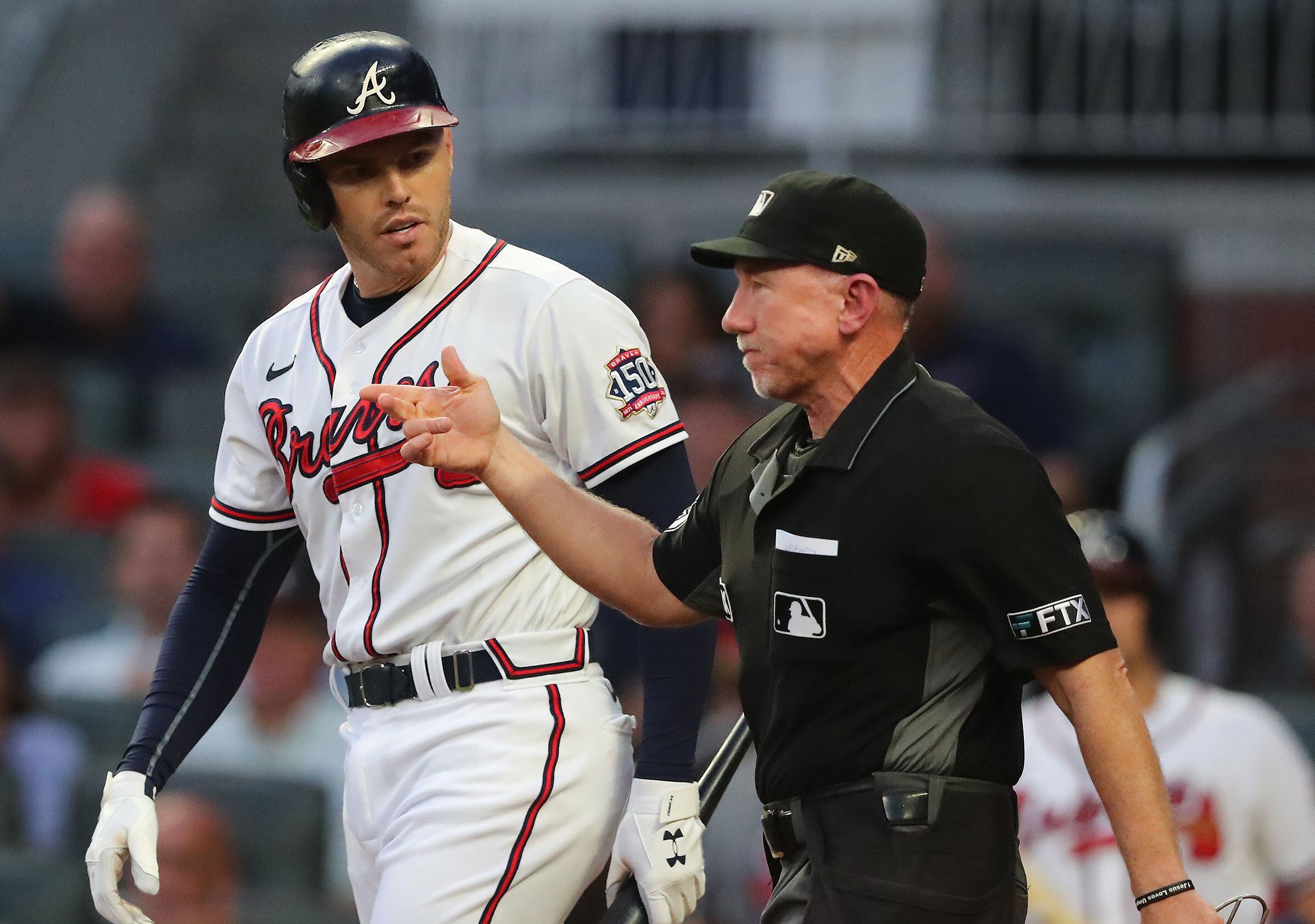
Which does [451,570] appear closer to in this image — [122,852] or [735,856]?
[122,852]

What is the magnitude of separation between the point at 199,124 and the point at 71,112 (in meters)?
0.63

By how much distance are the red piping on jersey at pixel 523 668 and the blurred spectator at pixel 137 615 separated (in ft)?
11.1

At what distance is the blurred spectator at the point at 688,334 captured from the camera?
639 centimetres

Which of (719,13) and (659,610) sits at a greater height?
(719,13)

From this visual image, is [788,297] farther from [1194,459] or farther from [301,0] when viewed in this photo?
[301,0]

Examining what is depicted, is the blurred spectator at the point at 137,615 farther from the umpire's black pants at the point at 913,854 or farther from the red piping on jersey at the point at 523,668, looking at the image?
the umpire's black pants at the point at 913,854

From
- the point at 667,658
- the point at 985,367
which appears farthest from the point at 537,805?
the point at 985,367

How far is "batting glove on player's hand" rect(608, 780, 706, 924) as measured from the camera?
Answer: 8.33ft

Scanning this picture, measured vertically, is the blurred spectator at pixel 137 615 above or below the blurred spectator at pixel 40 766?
above

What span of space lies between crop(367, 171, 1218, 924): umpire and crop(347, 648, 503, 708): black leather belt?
0.25m

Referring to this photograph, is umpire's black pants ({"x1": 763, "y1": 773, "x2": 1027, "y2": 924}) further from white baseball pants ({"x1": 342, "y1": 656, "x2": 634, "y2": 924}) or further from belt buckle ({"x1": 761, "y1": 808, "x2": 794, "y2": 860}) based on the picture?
white baseball pants ({"x1": 342, "y1": 656, "x2": 634, "y2": 924})

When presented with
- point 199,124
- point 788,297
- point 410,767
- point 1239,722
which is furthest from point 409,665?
point 199,124

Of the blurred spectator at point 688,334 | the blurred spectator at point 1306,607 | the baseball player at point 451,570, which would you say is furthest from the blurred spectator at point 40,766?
the blurred spectator at point 1306,607

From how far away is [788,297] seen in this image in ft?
7.72
